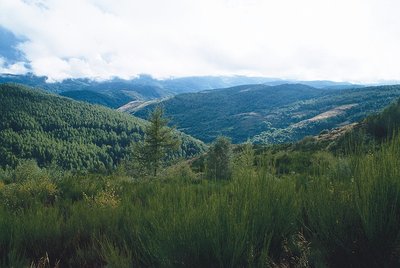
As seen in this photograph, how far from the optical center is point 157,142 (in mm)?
40062

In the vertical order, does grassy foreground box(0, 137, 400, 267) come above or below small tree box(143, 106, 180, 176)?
above

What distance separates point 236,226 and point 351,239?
0.91 metres

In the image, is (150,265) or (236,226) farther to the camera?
(150,265)

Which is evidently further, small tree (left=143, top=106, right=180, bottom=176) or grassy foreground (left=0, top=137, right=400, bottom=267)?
small tree (left=143, top=106, right=180, bottom=176)

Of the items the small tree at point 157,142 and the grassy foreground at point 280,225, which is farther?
the small tree at point 157,142

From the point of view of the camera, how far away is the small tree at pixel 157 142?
39.4 metres

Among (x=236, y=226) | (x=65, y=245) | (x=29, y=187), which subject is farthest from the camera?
(x=29, y=187)

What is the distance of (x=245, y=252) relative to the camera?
243 centimetres

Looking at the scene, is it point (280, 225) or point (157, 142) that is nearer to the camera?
point (280, 225)

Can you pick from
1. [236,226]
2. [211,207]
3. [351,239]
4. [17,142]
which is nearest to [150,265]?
[211,207]

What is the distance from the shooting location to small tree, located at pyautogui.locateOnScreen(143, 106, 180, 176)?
3943 cm

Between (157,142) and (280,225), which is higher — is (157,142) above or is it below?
below

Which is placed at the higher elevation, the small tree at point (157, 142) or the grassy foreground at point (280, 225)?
the grassy foreground at point (280, 225)

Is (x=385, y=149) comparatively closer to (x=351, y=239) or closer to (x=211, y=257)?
(x=351, y=239)
